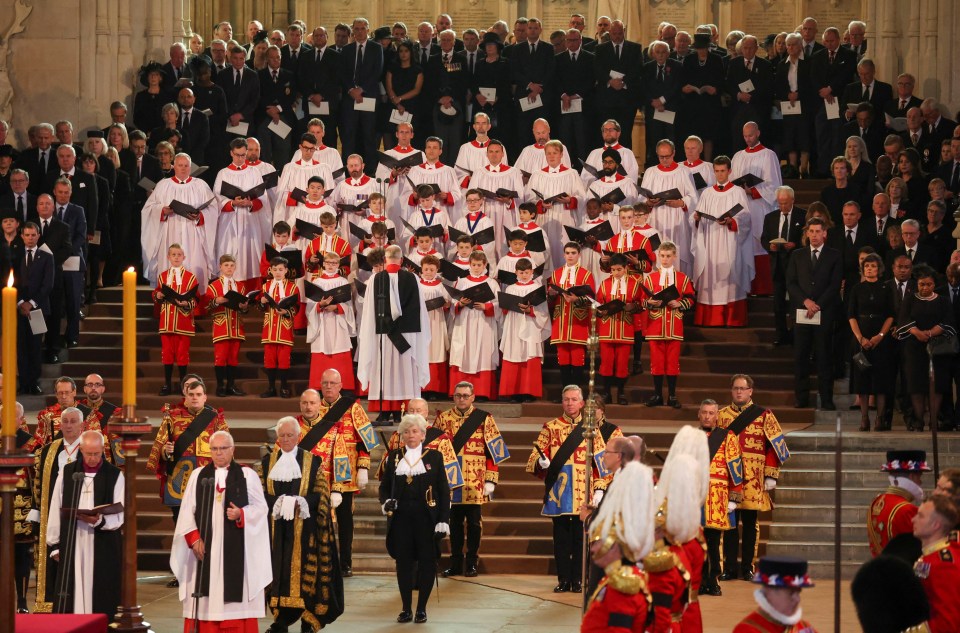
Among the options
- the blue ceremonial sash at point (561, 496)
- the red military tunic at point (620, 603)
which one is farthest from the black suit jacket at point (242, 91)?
the red military tunic at point (620, 603)

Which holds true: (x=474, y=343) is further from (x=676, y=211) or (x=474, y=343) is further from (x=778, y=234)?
(x=778, y=234)

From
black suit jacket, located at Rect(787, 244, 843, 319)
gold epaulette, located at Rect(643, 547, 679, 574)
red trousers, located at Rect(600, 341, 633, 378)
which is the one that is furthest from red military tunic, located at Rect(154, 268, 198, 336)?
gold epaulette, located at Rect(643, 547, 679, 574)

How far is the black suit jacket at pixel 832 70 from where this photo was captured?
65.2 ft

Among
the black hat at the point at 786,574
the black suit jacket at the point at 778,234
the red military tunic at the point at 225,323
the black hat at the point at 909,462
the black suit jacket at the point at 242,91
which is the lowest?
the black hat at the point at 786,574

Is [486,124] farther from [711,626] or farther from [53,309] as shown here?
[711,626]

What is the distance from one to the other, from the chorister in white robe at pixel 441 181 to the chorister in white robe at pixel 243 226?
1.88m

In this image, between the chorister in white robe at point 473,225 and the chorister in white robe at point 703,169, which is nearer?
the chorister in white robe at point 473,225

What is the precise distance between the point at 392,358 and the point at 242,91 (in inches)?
251

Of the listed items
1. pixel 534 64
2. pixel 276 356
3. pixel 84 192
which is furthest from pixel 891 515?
pixel 534 64

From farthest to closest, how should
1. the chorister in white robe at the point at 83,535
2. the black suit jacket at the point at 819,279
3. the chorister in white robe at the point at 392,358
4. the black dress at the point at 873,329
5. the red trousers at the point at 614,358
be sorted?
the red trousers at the point at 614,358
the black suit jacket at the point at 819,279
the chorister in white robe at the point at 392,358
the black dress at the point at 873,329
the chorister in white robe at the point at 83,535

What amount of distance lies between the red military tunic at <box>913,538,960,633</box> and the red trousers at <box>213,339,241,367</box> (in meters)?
10.9

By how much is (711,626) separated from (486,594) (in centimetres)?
210

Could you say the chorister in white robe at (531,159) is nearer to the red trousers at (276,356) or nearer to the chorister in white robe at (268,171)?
the chorister in white robe at (268,171)

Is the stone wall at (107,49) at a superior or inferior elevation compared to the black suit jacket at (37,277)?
superior
